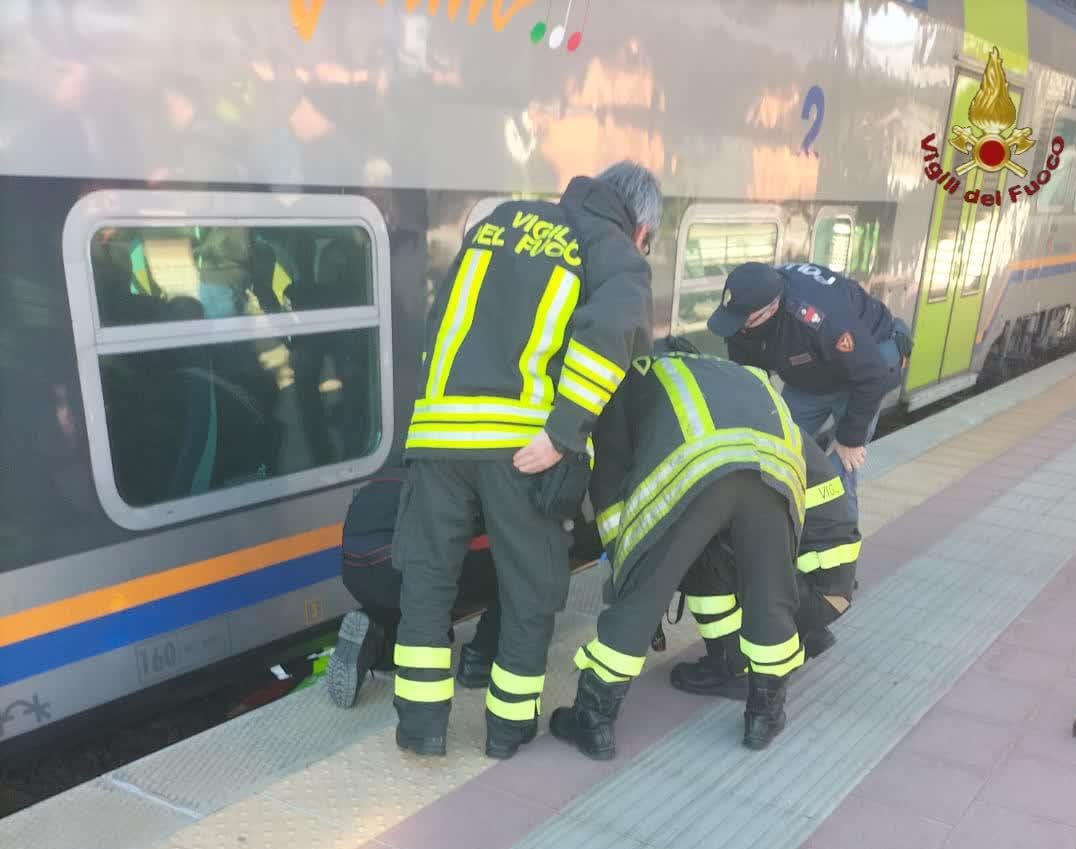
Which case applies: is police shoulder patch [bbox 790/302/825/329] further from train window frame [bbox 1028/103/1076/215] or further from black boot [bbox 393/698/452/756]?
train window frame [bbox 1028/103/1076/215]

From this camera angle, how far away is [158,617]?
278 centimetres

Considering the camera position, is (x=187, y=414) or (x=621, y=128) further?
(x=621, y=128)

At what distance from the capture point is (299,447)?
307 centimetres

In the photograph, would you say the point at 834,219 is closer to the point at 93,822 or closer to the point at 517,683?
the point at 517,683

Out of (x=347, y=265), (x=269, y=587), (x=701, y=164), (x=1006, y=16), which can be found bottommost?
(x=269, y=587)

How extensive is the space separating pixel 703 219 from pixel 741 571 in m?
2.16

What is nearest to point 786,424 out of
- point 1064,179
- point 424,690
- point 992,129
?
point 424,690

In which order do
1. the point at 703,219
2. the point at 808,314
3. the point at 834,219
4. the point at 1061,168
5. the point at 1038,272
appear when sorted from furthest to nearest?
the point at 1038,272 < the point at 1061,168 < the point at 834,219 < the point at 703,219 < the point at 808,314

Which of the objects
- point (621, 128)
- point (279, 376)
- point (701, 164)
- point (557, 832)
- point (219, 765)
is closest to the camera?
point (557, 832)

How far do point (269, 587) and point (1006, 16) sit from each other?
22.8 feet

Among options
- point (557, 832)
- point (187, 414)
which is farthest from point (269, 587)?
point (557, 832)

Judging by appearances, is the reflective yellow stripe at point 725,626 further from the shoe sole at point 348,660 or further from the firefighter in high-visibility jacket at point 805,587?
the shoe sole at point 348,660

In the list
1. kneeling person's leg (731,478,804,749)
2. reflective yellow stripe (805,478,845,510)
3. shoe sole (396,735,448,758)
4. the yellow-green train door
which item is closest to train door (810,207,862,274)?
the yellow-green train door

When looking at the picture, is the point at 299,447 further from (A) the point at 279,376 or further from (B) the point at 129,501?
(B) the point at 129,501
